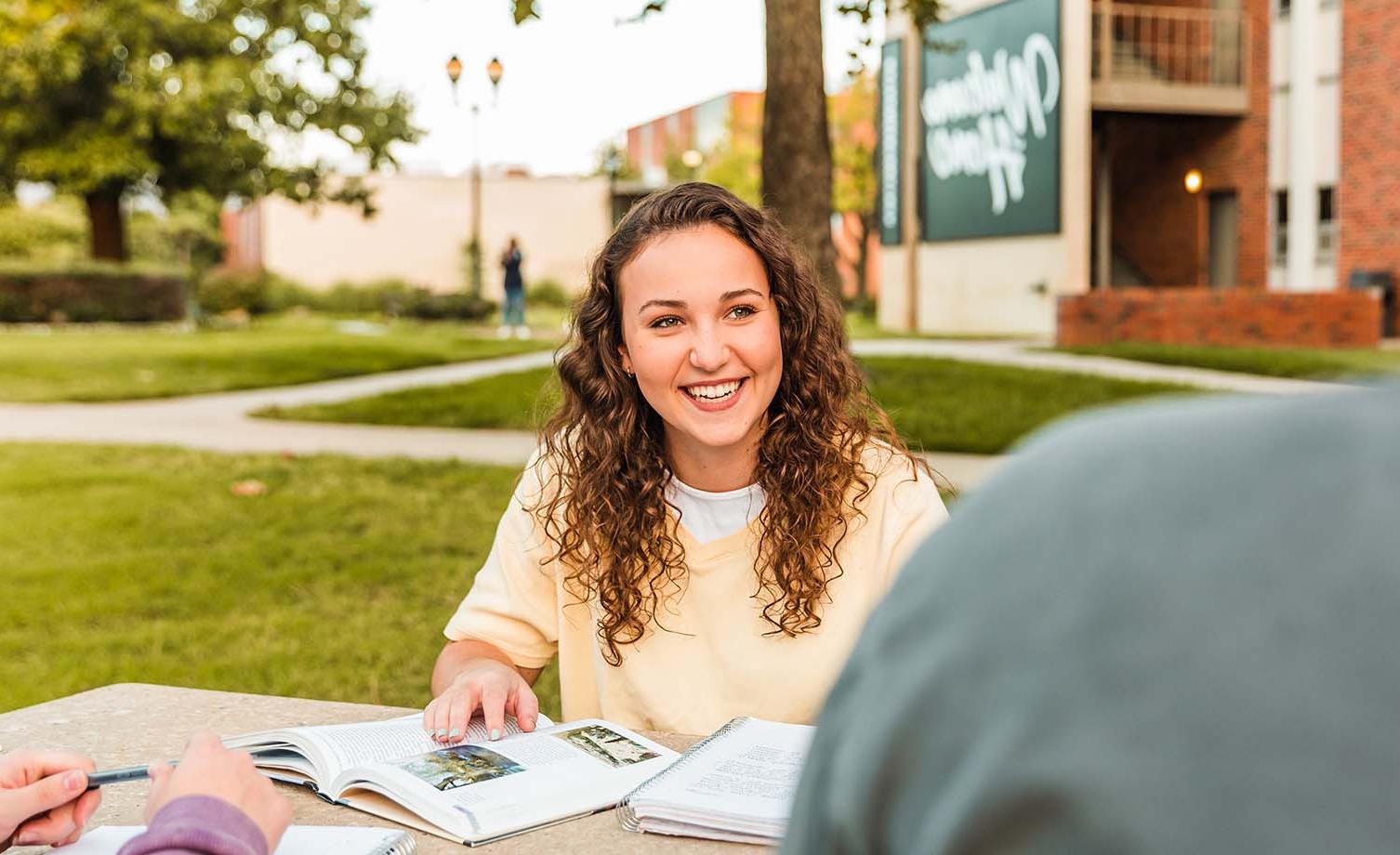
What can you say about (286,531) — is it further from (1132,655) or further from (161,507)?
→ (1132,655)

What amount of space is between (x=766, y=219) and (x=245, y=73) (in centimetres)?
2192

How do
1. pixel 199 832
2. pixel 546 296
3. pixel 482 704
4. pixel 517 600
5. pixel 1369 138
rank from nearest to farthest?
pixel 199 832 < pixel 482 704 < pixel 517 600 < pixel 1369 138 < pixel 546 296

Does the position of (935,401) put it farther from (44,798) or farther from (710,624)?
(44,798)

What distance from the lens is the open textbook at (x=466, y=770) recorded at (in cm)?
173

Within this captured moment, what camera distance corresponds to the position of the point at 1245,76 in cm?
2239

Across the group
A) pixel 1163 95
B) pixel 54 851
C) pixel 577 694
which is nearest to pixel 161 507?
pixel 577 694

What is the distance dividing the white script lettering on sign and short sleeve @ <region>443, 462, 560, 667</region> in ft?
69.9

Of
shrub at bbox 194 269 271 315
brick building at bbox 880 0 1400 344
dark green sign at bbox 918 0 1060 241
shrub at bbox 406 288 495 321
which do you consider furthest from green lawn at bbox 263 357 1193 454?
shrub at bbox 194 269 271 315

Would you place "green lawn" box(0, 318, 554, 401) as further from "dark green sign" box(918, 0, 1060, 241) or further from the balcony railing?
the balcony railing

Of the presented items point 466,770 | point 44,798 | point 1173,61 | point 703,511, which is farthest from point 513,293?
point 44,798

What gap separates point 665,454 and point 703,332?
0.28 m

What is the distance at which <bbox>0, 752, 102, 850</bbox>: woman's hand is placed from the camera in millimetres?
1559

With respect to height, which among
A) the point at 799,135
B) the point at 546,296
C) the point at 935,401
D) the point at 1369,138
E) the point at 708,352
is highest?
the point at 1369,138

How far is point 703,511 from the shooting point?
8.13ft
